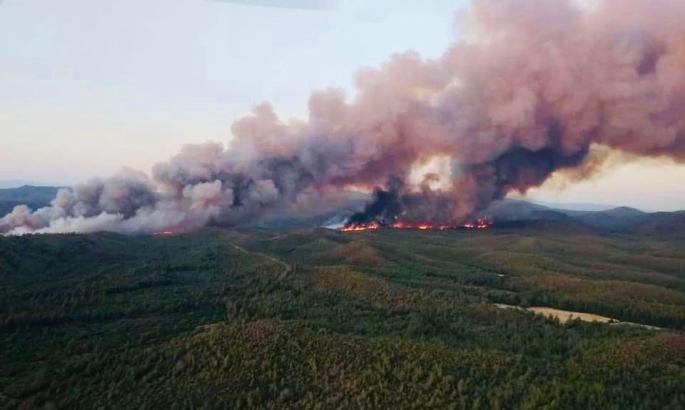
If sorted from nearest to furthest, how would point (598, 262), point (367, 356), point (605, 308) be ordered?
point (367, 356), point (605, 308), point (598, 262)

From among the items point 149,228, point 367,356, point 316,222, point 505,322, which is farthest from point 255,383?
point 316,222

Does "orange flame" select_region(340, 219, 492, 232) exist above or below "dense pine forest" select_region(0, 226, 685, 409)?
above

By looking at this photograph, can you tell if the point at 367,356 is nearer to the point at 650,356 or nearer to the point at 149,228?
the point at 650,356

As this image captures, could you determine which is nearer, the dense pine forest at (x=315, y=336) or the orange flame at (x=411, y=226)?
the dense pine forest at (x=315, y=336)

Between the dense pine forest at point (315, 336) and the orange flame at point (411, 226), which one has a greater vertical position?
the orange flame at point (411, 226)

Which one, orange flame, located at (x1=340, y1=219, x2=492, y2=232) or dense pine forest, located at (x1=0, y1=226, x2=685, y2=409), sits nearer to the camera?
dense pine forest, located at (x1=0, y1=226, x2=685, y2=409)

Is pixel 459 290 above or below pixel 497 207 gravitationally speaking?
below

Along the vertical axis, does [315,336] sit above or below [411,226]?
below

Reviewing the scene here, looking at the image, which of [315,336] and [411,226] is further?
[411,226]
